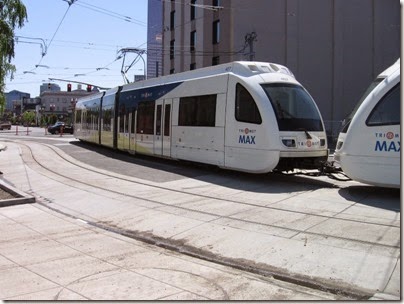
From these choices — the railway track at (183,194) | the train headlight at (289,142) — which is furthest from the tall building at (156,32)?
the train headlight at (289,142)

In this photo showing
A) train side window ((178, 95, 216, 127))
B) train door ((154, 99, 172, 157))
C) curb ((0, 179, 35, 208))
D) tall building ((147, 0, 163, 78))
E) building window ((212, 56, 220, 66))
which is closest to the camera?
curb ((0, 179, 35, 208))

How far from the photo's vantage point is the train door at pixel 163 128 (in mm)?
16672

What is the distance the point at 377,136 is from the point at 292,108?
3.08 metres

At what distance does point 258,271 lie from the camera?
5879 mm

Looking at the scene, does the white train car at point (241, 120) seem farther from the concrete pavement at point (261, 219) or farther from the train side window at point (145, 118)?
the concrete pavement at point (261, 219)

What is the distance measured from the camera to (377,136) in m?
9.64

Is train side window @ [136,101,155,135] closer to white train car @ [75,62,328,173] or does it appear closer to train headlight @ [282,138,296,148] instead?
white train car @ [75,62,328,173]

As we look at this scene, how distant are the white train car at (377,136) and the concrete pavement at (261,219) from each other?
1.76ft

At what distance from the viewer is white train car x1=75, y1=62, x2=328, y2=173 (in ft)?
39.5

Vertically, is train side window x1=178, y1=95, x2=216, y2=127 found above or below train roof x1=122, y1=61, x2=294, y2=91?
below

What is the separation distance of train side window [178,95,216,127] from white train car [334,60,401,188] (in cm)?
478

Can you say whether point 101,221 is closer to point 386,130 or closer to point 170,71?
point 386,130

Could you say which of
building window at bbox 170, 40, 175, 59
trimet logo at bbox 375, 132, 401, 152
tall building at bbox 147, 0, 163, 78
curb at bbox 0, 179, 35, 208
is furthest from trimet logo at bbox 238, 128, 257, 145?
tall building at bbox 147, 0, 163, 78

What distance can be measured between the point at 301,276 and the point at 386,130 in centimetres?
497
